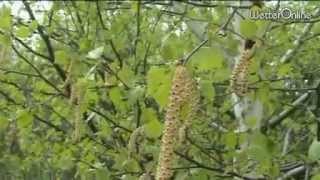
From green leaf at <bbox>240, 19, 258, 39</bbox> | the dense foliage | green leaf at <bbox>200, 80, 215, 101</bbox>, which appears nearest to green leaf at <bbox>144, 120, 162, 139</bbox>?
the dense foliage

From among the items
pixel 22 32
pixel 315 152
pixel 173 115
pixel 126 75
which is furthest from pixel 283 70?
pixel 22 32

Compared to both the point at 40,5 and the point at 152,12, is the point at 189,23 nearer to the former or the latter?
the point at 152,12

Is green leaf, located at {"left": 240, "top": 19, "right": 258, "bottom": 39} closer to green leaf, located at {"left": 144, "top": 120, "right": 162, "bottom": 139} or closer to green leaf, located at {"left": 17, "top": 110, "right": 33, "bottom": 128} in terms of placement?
green leaf, located at {"left": 144, "top": 120, "right": 162, "bottom": 139}

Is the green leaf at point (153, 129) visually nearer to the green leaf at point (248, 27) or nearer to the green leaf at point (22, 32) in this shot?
the green leaf at point (248, 27)

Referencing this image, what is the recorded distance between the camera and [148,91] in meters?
1.82

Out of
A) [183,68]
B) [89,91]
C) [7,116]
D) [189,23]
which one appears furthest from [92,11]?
[183,68]

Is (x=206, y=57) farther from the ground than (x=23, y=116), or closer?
farther from the ground

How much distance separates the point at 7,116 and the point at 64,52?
0.80 metres

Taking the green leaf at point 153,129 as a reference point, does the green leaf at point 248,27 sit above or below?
above

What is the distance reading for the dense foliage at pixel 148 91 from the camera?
1948mm

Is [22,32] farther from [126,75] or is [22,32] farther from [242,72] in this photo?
[242,72]

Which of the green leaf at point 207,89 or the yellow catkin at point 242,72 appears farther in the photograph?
the green leaf at point 207,89

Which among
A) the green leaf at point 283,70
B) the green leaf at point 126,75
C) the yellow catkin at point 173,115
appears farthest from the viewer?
the green leaf at point 283,70

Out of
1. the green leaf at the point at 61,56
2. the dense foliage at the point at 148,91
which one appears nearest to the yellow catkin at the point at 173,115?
the dense foliage at the point at 148,91
